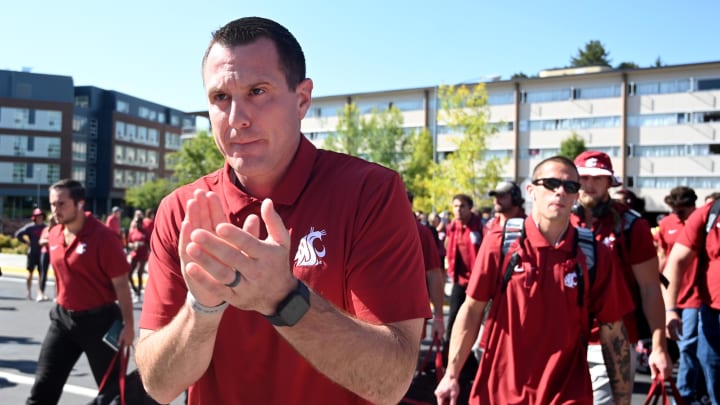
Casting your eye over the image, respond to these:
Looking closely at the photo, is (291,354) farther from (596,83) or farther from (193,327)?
(596,83)

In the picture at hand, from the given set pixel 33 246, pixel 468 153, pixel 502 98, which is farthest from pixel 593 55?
pixel 33 246

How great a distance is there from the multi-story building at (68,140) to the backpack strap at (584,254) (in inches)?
3164

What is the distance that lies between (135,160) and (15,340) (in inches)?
3313

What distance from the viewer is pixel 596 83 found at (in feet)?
176

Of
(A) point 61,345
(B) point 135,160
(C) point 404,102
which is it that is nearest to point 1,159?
(B) point 135,160

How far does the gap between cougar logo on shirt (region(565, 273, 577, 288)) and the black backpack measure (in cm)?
2

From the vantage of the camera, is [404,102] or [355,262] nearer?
[355,262]

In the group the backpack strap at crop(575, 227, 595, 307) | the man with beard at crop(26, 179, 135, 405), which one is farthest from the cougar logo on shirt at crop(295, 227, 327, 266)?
the man with beard at crop(26, 179, 135, 405)

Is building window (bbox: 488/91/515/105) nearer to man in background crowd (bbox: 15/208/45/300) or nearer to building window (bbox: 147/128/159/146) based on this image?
man in background crowd (bbox: 15/208/45/300)

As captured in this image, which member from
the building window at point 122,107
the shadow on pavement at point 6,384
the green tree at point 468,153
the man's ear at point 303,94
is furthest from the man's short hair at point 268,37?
the building window at point 122,107

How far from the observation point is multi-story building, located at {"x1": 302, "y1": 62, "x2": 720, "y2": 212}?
49469mm

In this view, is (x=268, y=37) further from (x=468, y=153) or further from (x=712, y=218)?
(x=468, y=153)

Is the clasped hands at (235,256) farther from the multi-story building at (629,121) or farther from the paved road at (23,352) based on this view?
the multi-story building at (629,121)

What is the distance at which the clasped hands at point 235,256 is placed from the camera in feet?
4.53
